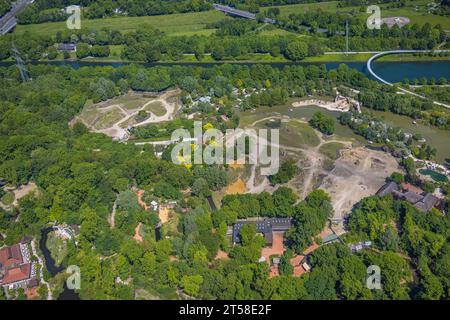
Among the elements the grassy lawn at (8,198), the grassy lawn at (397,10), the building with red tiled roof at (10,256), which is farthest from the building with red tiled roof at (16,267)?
the grassy lawn at (397,10)

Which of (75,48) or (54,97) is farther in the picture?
(75,48)

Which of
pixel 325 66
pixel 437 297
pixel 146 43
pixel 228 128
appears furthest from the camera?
pixel 146 43

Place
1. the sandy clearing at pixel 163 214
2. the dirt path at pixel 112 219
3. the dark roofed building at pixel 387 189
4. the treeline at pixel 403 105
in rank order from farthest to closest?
1. the treeline at pixel 403 105
2. the dark roofed building at pixel 387 189
3. the sandy clearing at pixel 163 214
4. the dirt path at pixel 112 219

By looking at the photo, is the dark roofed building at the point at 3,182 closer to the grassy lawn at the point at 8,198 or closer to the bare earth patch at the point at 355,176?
the grassy lawn at the point at 8,198

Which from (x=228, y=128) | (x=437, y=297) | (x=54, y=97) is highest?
(x=54, y=97)

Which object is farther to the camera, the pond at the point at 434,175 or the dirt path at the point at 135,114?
the dirt path at the point at 135,114

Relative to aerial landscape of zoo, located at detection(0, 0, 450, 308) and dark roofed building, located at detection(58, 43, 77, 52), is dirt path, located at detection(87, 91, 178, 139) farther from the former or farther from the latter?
dark roofed building, located at detection(58, 43, 77, 52)
